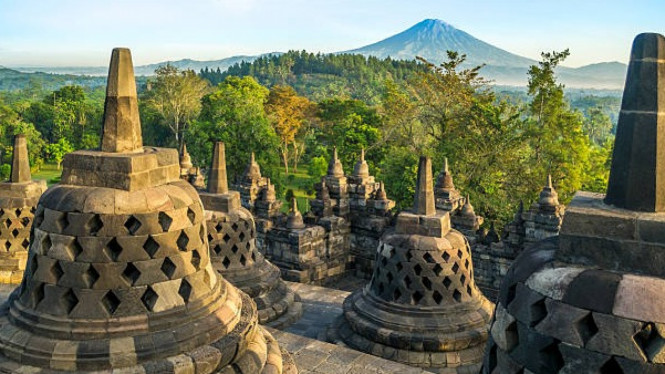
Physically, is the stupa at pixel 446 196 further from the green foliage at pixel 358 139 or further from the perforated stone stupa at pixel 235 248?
the green foliage at pixel 358 139

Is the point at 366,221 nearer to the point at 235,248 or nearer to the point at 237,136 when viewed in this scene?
the point at 235,248

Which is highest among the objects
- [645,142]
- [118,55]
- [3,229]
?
[118,55]

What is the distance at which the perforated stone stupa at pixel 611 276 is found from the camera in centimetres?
328

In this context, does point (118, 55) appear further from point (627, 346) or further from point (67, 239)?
point (627, 346)

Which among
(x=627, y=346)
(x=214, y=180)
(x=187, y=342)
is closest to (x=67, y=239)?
(x=187, y=342)

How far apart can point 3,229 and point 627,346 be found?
11.3 meters

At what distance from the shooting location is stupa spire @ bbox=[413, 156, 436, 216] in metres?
9.46

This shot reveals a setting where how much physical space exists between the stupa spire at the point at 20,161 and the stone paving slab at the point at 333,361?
20.4 ft

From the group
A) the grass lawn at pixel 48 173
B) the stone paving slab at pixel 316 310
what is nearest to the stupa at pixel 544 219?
the stone paving slab at pixel 316 310

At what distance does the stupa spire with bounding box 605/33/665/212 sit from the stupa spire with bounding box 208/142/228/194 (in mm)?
7500

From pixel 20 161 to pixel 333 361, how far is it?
7348 millimetres

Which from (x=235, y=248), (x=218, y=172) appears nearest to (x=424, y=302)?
(x=235, y=248)

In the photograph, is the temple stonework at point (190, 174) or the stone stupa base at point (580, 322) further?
the temple stonework at point (190, 174)

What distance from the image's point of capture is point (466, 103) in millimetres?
32375
